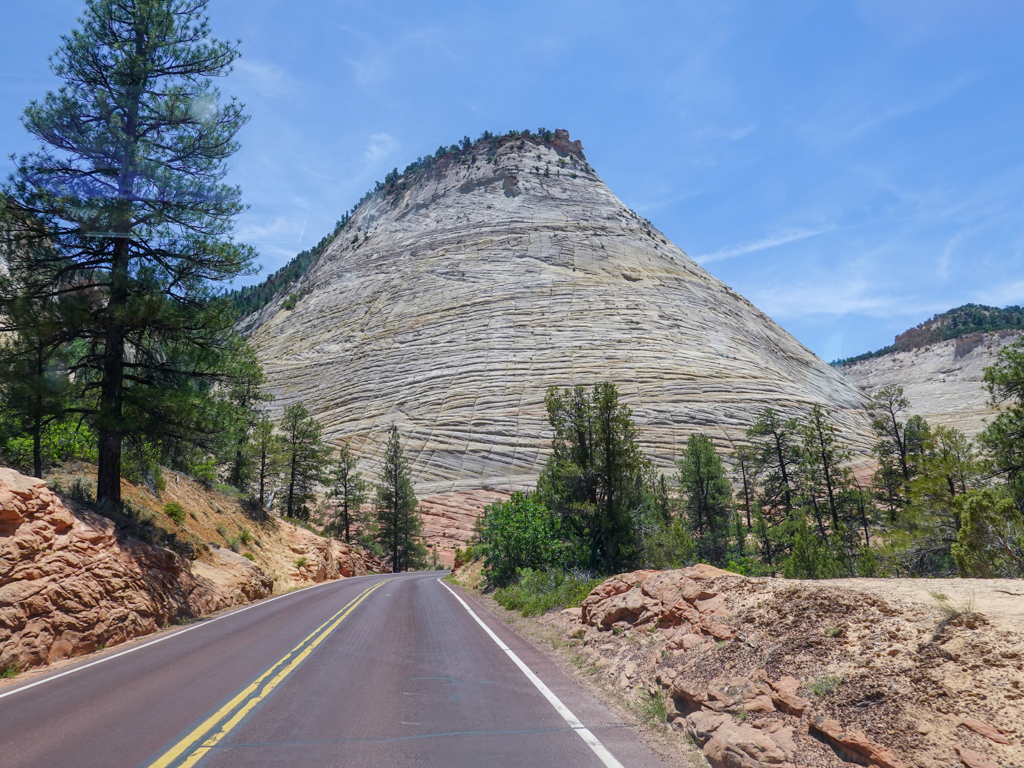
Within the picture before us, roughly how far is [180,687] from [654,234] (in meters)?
83.1

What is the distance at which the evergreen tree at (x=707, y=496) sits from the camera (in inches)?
1442

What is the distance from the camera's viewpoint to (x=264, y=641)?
10.5 metres

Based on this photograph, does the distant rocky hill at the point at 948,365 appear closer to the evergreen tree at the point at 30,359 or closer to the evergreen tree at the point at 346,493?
the evergreen tree at the point at 346,493

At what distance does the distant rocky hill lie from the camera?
7825cm

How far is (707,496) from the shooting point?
37.3 m

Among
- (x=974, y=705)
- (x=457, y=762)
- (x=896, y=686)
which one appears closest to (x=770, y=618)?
(x=896, y=686)

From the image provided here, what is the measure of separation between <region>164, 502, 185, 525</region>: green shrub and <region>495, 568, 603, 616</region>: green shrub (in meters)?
11.9

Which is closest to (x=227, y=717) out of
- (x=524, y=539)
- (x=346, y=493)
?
(x=524, y=539)

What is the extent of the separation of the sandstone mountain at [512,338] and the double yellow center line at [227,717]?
4070 cm

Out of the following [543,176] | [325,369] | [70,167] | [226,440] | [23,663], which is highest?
[543,176]

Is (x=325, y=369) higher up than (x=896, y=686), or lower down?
higher up

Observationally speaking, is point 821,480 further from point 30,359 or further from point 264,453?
point 264,453

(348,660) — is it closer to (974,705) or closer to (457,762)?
(457,762)

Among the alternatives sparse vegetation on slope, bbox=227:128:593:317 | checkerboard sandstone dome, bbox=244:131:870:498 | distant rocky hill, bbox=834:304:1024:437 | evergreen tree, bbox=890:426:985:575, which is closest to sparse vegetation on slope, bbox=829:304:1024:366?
distant rocky hill, bbox=834:304:1024:437
